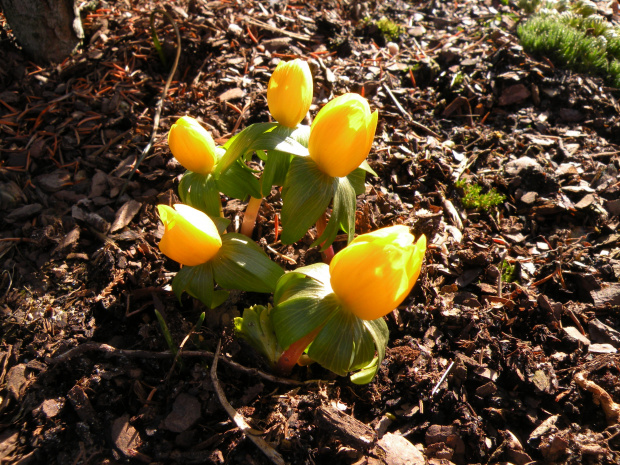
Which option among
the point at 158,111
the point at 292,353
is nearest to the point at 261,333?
the point at 292,353

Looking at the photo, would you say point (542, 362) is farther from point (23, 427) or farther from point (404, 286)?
point (23, 427)

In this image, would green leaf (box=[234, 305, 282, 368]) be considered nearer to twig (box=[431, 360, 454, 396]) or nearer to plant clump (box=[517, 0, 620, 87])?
twig (box=[431, 360, 454, 396])

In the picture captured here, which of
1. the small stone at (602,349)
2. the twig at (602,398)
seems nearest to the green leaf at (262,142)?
the twig at (602,398)

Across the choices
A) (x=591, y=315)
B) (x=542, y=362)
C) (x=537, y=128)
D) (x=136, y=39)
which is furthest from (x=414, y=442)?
(x=136, y=39)

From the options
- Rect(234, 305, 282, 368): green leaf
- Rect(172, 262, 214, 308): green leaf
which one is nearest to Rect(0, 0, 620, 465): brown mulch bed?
Rect(234, 305, 282, 368): green leaf

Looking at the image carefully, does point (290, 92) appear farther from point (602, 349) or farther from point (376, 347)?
point (602, 349)

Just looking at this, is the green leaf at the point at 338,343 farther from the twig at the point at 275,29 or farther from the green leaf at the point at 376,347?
the twig at the point at 275,29

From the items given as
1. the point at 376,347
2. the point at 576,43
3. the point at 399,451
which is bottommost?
the point at 399,451
